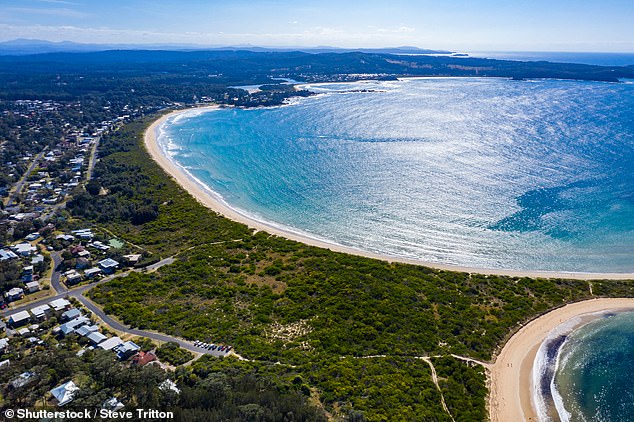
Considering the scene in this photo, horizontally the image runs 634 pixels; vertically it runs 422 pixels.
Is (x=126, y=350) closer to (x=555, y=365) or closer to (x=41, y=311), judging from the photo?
(x=41, y=311)

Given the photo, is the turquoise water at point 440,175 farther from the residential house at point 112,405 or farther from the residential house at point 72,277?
the residential house at point 112,405

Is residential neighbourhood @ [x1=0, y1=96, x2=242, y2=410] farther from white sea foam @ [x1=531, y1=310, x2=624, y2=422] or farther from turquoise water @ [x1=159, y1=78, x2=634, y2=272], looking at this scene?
white sea foam @ [x1=531, y1=310, x2=624, y2=422]

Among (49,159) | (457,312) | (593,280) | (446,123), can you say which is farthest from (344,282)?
(446,123)

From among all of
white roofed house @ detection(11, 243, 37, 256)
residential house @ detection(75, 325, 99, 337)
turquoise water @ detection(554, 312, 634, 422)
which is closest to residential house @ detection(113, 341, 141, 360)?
residential house @ detection(75, 325, 99, 337)

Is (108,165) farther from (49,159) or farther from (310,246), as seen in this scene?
(310,246)

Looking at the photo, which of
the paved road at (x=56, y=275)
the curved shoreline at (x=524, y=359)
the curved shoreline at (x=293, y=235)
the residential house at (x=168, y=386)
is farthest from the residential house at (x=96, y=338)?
the curved shoreline at (x=524, y=359)

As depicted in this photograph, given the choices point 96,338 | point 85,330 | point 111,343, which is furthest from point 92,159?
point 111,343
